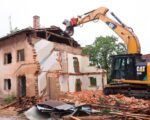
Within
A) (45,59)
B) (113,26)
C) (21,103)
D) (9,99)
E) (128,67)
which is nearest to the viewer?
(128,67)

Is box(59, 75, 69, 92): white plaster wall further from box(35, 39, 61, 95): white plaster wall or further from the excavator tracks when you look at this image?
the excavator tracks

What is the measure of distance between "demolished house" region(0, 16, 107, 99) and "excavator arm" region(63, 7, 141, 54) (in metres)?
2.54

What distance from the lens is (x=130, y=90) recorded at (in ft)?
61.4

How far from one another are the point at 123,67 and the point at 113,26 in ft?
10.7

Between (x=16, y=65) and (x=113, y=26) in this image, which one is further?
(x=16, y=65)

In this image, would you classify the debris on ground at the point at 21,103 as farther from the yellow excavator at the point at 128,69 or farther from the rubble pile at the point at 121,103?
the yellow excavator at the point at 128,69

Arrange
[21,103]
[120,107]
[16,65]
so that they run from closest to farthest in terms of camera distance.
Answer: [120,107] → [21,103] → [16,65]

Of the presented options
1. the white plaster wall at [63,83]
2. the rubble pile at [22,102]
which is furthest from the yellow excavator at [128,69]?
the rubble pile at [22,102]

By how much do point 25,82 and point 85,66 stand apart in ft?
24.8

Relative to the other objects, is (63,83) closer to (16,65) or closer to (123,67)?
(16,65)

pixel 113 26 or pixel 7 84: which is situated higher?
pixel 113 26


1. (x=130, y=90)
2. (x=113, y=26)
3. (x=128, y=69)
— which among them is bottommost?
(x=130, y=90)

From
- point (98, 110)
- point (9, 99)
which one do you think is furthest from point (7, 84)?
point (98, 110)

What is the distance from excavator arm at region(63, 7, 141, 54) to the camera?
64.1ft
